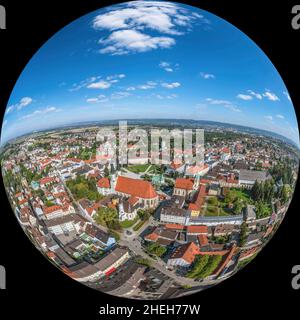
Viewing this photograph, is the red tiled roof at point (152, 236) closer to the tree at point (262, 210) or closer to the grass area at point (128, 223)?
the grass area at point (128, 223)

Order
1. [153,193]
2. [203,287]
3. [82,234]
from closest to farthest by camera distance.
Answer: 1. [153,193]
2. [82,234]
3. [203,287]

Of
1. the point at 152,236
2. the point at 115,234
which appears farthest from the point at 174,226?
the point at 115,234

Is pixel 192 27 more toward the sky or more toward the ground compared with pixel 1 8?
more toward the ground

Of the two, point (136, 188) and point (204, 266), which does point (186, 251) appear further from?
point (136, 188)

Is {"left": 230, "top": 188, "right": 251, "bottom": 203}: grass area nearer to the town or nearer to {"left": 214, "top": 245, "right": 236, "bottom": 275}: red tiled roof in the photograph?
the town

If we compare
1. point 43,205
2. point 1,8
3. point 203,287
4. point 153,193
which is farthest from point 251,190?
point 1,8

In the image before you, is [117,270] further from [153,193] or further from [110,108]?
[110,108]

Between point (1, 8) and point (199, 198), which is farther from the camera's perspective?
point (1, 8)
